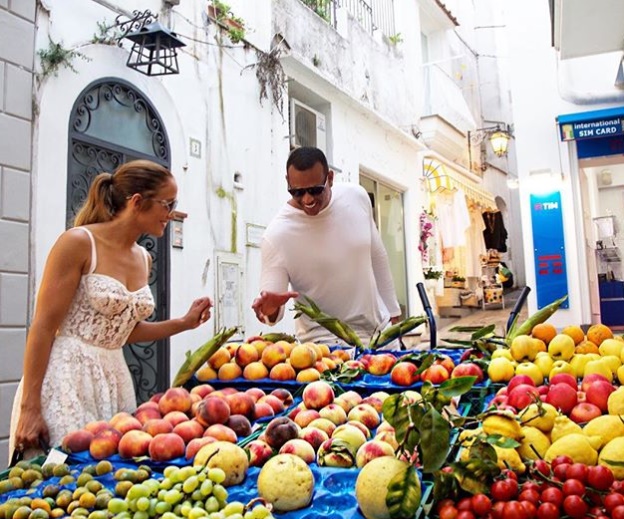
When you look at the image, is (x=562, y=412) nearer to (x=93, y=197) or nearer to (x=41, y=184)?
(x=93, y=197)

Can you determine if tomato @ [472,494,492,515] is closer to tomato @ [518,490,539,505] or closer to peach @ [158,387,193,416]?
tomato @ [518,490,539,505]

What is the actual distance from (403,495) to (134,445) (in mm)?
902

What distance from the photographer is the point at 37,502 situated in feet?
5.14

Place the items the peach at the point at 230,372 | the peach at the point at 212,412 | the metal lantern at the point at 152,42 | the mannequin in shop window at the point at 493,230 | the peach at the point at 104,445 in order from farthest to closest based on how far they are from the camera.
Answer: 1. the mannequin in shop window at the point at 493,230
2. the metal lantern at the point at 152,42
3. the peach at the point at 230,372
4. the peach at the point at 212,412
5. the peach at the point at 104,445

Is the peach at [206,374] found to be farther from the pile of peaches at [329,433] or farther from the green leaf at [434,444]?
the green leaf at [434,444]

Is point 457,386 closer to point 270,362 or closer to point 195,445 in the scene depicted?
point 195,445

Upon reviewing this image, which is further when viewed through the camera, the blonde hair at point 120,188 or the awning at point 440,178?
the awning at point 440,178

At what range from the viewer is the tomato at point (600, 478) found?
1.40 m

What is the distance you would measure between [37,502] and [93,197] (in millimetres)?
1582

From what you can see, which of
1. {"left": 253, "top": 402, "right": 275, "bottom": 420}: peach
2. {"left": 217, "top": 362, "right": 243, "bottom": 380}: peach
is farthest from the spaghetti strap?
{"left": 253, "top": 402, "right": 275, "bottom": 420}: peach

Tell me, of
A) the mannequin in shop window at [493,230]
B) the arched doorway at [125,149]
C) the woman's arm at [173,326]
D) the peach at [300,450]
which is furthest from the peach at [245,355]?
the mannequin in shop window at [493,230]

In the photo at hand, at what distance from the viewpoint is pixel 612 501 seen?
1.34 m

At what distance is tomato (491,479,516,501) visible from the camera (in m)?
1.40

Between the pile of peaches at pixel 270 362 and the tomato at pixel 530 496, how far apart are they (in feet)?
4.24
